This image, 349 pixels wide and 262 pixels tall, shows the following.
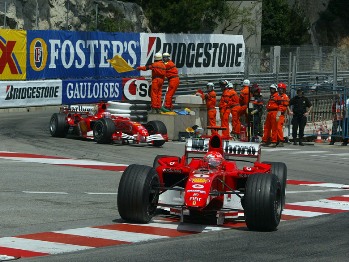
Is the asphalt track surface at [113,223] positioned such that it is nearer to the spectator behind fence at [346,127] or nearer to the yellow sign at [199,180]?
the yellow sign at [199,180]

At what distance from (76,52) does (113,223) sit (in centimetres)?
2332

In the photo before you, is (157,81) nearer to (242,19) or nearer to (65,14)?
(65,14)

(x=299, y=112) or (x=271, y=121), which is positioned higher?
(x=299, y=112)

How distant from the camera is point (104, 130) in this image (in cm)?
2516

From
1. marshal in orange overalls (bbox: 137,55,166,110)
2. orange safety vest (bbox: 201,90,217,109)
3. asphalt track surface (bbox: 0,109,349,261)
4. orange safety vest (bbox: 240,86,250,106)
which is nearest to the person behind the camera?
asphalt track surface (bbox: 0,109,349,261)

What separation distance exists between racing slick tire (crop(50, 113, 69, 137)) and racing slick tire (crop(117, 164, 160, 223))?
13314 millimetres

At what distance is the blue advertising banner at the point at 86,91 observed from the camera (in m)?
35.4

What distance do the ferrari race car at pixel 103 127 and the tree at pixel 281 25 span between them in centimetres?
3274

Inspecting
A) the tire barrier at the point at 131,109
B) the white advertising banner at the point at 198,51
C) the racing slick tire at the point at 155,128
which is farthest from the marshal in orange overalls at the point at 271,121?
the white advertising banner at the point at 198,51

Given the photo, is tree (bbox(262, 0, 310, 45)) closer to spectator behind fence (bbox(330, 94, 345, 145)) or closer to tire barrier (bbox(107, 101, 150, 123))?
spectator behind fence (bbox(330, 94, 345, 145))

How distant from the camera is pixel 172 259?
1072 centimetres

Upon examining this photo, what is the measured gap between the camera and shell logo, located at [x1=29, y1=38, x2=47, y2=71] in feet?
113

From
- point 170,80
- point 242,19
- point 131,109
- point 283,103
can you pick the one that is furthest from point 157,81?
point 242,19

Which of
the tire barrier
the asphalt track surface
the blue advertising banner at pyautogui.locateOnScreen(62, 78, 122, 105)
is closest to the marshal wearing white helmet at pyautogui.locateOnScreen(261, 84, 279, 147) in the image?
the tire barrier
